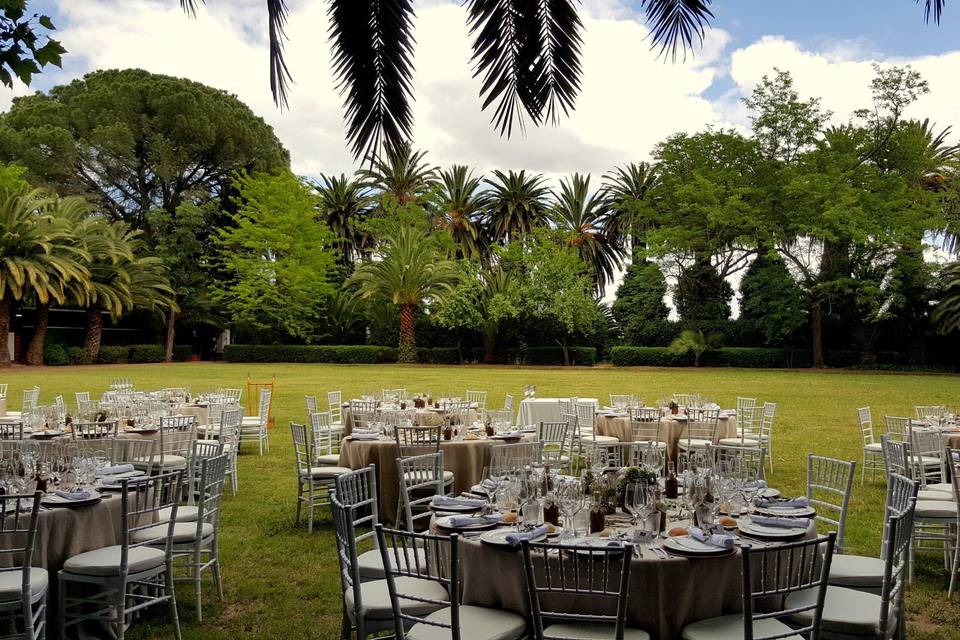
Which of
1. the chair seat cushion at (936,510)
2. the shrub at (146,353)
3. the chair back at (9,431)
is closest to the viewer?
the chair seat cushion at (936,510)

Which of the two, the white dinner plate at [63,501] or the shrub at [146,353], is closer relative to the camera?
the white dinner plate at [63,501]

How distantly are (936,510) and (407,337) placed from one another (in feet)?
113

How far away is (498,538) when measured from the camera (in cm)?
407

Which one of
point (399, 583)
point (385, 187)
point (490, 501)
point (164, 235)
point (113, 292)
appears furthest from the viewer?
point (385, 187)

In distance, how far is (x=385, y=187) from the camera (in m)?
53.2

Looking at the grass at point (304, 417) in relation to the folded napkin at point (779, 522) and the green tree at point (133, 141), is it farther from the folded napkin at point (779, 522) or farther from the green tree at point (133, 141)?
the green tree at point (133, 141)

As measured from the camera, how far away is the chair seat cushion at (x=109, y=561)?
4699 mm

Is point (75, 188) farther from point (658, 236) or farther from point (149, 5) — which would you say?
point (149, 5)

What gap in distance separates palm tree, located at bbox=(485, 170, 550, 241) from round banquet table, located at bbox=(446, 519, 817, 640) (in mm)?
50690

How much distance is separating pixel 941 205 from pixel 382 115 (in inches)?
1429

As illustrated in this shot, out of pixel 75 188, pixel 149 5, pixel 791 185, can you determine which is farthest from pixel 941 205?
pixel 75 188

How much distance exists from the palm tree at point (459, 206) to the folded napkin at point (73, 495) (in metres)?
48.1

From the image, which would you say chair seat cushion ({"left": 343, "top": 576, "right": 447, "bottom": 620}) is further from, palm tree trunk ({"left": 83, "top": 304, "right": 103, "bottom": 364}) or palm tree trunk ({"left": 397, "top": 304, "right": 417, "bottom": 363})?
palm tree trunk ({"left": 83, "top": 304, "right": 103, "bottom": 364})

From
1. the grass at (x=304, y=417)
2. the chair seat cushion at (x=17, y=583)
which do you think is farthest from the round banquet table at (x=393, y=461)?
the chair seat cushion at (x=17, y=583)
